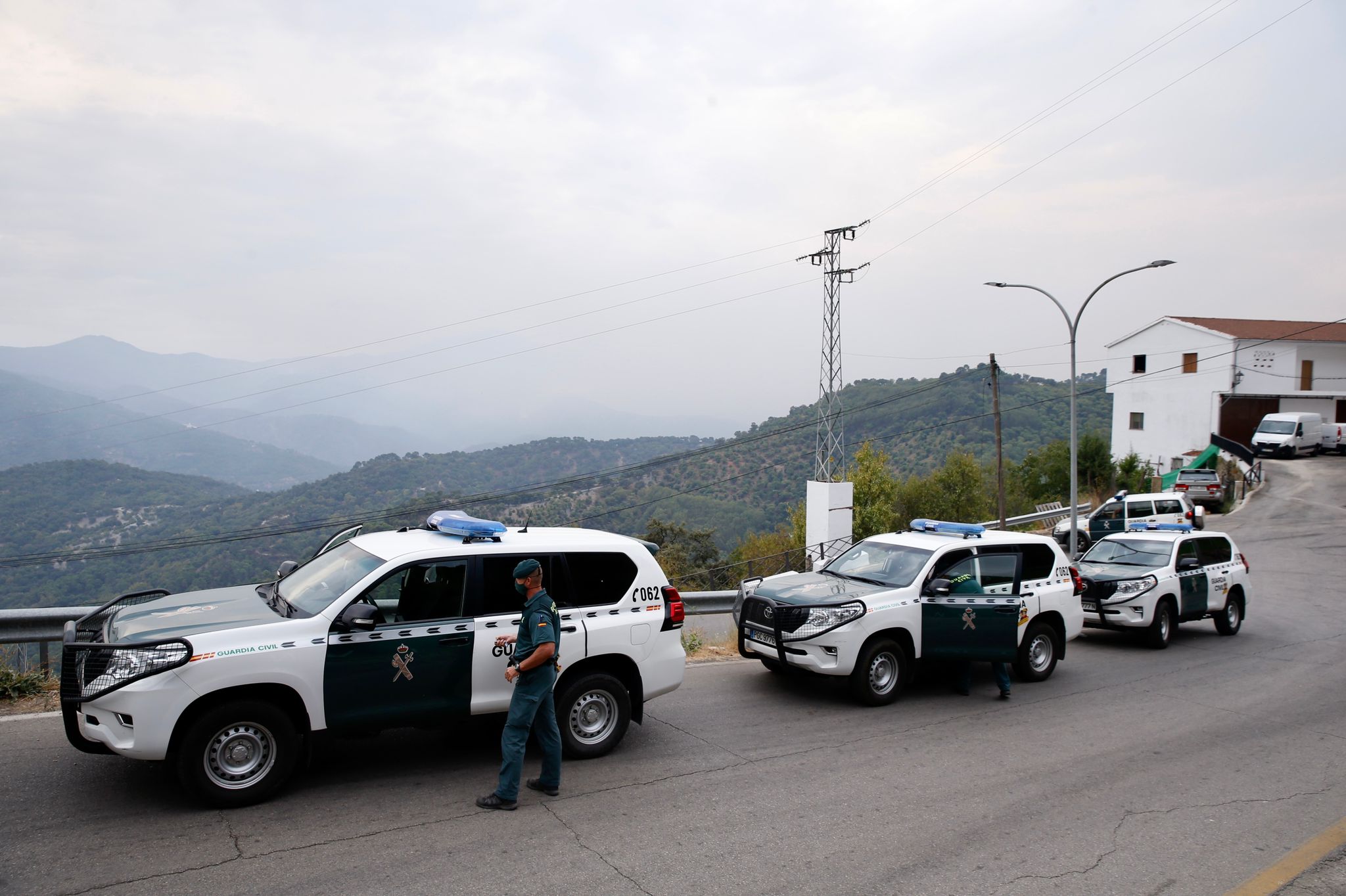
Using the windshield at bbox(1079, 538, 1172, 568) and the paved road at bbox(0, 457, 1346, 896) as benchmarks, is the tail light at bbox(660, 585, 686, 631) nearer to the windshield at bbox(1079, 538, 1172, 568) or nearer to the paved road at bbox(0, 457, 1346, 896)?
the paved road at bbox(0, 457, 1346, 896)

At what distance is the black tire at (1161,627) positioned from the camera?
534 inches

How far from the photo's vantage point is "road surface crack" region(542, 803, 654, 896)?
4859 millimetres

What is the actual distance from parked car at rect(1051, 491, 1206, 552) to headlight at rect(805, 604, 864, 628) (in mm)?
21249

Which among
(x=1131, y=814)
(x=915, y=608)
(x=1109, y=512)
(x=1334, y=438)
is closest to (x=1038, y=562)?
(x=915, y=608)

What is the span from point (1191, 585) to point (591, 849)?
42.2 feet

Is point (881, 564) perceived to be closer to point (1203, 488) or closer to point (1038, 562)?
point (1038, 562)

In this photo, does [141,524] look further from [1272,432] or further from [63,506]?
[1272,432]

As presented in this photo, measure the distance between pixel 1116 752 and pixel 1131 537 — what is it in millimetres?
8558

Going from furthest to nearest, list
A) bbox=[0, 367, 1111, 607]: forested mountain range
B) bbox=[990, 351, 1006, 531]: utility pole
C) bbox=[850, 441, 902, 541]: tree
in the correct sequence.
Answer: bbox=[0, 367, 1111, 607]: forested mountain range, bbox=[850, 441, 902, 541]: tree, bbox=[990, 351, 1006, 531]: utility pole

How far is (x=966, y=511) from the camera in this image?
190 ft

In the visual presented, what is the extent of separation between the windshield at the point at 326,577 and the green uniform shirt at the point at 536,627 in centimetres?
123

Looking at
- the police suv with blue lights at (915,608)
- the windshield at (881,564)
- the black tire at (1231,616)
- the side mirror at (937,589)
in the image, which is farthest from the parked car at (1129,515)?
the side mirror at (937,589)

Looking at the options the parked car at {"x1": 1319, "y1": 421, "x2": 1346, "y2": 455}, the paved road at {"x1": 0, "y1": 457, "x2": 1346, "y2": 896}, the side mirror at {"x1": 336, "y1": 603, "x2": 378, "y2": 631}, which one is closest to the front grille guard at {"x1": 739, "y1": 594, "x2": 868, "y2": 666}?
the paved road at {"x1": 0, "y1": 457, "x2": 1346, "y2": 896}

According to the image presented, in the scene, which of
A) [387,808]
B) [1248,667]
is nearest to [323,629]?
[387,808]
